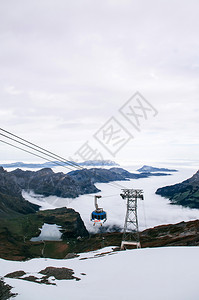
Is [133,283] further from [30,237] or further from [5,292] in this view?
[30,237]

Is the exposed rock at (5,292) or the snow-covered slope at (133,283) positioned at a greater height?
the exposed rock at (5,292)

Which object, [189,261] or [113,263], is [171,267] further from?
[113,263]

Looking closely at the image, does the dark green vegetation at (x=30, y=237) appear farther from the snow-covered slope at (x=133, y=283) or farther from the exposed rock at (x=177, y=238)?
the snow-covered slope at (x=133, y=283)

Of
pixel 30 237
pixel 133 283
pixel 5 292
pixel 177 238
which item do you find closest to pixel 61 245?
pixel 30 237

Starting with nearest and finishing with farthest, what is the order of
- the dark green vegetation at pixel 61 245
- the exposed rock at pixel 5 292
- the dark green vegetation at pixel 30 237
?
the exposed rock at pixel 5 292
the dark green vegetation at pixel 61 245
the dark green vegetation at pixel 30 237

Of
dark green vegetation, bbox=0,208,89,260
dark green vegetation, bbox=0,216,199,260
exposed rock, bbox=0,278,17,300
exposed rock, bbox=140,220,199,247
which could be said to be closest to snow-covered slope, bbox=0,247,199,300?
exposed rock, bbox=0,278,17,300

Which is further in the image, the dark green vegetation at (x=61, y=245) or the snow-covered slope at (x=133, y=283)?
the dark green vegetation at (x=61, y=245)

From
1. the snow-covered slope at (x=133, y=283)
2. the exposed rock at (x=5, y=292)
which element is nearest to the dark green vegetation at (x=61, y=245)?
the snow-covered slope at (x=133, y=283)

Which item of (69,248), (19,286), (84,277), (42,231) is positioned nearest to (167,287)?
(84,277)

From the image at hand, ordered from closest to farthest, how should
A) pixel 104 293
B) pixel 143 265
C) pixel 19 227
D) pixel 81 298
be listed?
1. pixel 81 298
2. pixel 104 293
3. pixel 143 265
4. pixel 19 227

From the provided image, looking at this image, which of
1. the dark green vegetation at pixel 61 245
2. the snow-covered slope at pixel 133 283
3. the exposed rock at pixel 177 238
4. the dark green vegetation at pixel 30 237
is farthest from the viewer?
the dark green vegetation at pixel 30 237

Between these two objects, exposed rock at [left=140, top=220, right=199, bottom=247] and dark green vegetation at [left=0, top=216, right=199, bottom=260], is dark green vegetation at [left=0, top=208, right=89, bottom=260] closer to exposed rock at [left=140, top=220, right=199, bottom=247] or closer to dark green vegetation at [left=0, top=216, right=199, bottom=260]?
dark green vegetation at [left=0, top=216, right=199, bottom=260]
